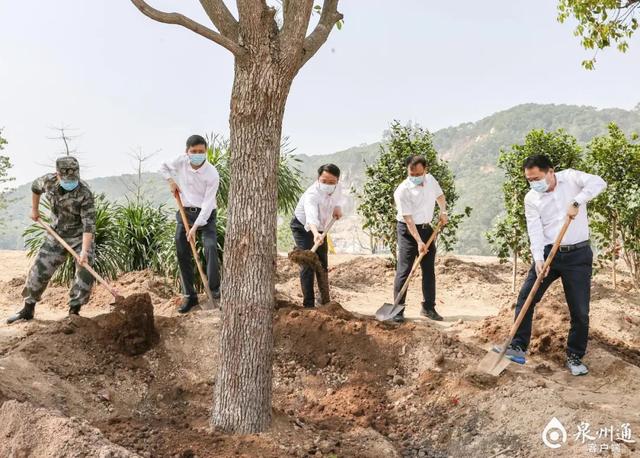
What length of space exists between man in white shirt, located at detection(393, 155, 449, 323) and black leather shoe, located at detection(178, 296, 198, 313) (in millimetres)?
2164

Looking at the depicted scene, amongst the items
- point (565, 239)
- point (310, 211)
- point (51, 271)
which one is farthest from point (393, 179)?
point (51, 271)

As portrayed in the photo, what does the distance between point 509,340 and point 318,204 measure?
2631mm

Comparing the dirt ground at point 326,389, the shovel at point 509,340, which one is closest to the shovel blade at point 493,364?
the shovel at point 509,340

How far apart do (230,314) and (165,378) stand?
1.58 metres

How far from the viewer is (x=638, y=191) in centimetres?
802

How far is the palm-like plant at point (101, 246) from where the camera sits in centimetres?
850

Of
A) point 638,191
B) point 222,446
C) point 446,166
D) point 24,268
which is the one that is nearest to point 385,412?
point 222,446

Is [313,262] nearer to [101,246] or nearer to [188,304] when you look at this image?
[188,304]

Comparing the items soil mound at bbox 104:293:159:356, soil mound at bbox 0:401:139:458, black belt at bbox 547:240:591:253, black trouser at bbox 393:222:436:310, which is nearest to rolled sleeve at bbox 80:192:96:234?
soil mound at bbox 104:293:159:356

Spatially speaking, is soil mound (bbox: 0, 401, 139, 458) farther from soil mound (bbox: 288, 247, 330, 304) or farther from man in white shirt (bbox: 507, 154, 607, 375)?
man in white shirt (bbox: 507, 154, 607, 375)

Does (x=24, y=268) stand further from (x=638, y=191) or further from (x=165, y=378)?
(x=638, y=191)

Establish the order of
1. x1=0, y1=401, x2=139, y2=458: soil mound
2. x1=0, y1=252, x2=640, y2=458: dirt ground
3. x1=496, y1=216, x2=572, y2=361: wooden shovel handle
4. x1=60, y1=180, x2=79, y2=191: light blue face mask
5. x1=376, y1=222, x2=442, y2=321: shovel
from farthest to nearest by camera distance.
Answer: x1=376, y1=222, x2=442, y2=321: shovel
x1=60, y1=180, x2=79, y2=191: light blue face mask
x1=496, y1=216, x2=572, y2=361: wooden shovel handle
x1=0, y1=252, x2=640, y2=458: dirt ground
x1=0, y1=401, x2=139, y2=458: soil mound

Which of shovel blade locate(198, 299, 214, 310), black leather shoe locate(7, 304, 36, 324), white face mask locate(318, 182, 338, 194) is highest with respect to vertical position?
white face mask locate(318, 182, 338, 194)

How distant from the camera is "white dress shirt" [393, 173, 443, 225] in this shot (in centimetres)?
647
